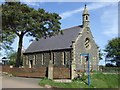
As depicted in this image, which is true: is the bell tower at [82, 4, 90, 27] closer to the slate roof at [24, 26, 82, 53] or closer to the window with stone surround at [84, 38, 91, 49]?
the slate roof at [24, 26, 82, 53]

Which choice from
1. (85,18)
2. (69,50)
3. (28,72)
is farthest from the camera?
(85,18)

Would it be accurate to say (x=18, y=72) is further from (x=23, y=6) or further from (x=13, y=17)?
(x=23, y=6)

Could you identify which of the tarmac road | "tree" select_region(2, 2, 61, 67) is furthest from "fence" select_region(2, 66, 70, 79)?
"tree" select_region(2, 2, 61, 67)

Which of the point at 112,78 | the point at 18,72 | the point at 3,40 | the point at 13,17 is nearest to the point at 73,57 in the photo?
the point at 112,78

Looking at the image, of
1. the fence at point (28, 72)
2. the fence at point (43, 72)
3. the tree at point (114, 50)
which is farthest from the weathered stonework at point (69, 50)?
the tree at point (114, 50)

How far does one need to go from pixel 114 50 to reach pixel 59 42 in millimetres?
23985

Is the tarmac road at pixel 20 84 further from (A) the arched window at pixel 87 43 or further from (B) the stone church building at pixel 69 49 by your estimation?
(A) the arched window at pixel 87 43

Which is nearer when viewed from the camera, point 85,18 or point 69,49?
point 69,49

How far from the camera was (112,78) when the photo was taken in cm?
2600

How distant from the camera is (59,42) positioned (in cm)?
3966

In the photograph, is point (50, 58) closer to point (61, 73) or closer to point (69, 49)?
point (69, 49)

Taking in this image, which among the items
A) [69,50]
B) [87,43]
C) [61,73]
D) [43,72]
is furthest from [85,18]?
[43,72]

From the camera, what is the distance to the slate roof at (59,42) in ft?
122

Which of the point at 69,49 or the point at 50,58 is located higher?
the point at 69,49
